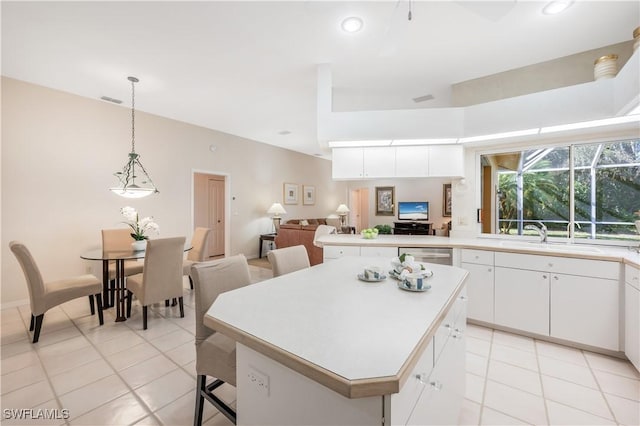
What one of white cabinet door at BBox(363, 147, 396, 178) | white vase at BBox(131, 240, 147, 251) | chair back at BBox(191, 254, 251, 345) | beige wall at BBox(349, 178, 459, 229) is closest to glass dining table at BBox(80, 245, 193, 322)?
white vase at BBox(131, 240, 147, 251)

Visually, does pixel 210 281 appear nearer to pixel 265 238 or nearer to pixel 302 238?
pixel 302 238

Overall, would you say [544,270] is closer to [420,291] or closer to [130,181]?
[420,291]

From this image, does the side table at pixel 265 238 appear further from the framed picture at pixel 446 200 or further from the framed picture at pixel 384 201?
the framed picture at pixel 446 200

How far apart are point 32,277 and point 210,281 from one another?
2.25m

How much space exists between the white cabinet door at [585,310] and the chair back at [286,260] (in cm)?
232

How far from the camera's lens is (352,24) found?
225 cm

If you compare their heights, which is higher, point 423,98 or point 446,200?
point 423,98

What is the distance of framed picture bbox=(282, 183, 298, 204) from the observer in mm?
7289

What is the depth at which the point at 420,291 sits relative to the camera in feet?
4.43

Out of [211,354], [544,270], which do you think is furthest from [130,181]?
[544,270]

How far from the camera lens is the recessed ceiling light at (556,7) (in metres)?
1.97

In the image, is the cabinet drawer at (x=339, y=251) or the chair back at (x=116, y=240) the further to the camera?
the chair back at (x=116, y=240)

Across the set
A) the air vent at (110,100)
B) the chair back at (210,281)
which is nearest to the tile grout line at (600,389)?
the chair back at (210,281)

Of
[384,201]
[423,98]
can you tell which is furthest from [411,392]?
[384,201]
